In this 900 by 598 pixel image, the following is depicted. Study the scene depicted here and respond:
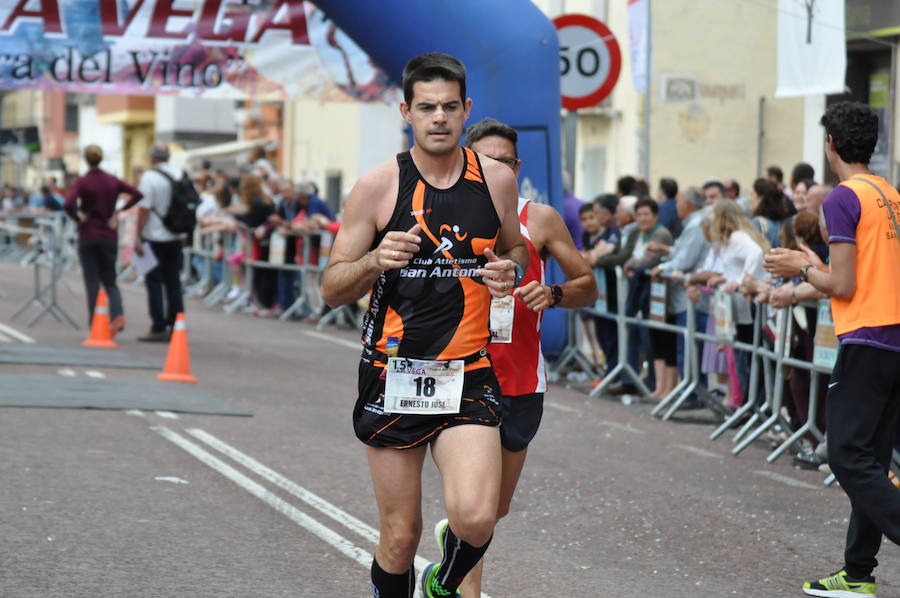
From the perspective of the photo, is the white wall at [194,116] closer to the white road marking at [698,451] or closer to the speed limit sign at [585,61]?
the speed limit sign at [585,61]

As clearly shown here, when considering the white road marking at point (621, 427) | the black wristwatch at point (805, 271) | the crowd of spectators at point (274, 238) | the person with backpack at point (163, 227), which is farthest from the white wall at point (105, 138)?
the black wristwatch at point (805, 271)

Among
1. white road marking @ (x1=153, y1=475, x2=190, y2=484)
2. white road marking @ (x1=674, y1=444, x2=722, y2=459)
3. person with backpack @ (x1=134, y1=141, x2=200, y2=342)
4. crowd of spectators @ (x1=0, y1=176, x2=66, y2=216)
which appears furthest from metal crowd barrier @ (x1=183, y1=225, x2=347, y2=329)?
crowd of spectators @ (x1=0, y1=176, x2=66, y2=216)

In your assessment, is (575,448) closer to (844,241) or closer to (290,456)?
(290,456)

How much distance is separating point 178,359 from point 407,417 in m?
8.74

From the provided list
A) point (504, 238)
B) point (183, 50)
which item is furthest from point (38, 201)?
point (504, 238)

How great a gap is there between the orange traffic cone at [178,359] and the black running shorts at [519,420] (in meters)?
7.99

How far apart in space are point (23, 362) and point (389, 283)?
31.9 ft

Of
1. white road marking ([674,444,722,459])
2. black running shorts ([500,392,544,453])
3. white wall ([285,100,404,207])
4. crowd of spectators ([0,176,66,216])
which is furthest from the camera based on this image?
crowd of spectators ([0,176,66,216])

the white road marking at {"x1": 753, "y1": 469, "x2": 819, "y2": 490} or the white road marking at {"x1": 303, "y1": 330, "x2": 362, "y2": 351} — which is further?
the white road marking at {"x1": 303, "y1": 330, "x2": 362, "y2": 351}

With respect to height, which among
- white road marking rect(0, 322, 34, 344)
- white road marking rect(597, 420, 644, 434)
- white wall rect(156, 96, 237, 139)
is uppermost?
white wall rect(156, 96, 237, 139)

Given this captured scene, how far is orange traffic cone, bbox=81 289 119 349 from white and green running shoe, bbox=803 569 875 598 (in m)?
10.6

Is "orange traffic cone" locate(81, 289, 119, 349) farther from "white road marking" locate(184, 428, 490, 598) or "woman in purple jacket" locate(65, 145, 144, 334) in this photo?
"white road marking" locate(184, 428, 490, 598)

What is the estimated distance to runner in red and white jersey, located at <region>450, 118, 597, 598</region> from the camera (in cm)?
555

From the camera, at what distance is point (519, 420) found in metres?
5.58
